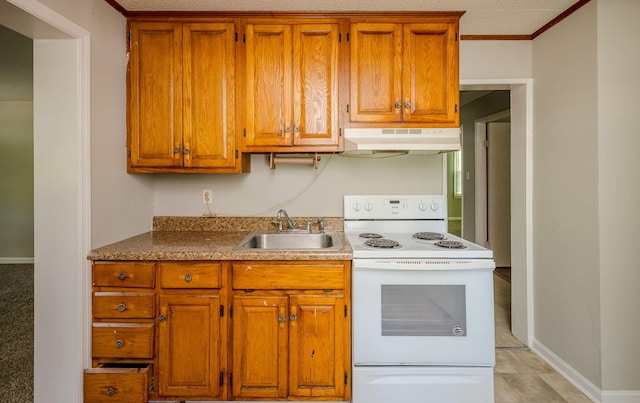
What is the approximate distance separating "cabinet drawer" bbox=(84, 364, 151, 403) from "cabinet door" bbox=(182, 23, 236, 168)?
1195 mm

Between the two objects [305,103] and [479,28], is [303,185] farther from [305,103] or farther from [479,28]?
[479,28]

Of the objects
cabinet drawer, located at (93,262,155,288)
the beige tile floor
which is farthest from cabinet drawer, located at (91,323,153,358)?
the beige tile floor

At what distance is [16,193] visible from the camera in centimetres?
470

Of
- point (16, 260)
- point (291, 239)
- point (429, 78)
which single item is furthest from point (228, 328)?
point (16, 260)

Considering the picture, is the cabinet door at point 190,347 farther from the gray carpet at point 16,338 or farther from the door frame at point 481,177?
the door frame at point 481,177

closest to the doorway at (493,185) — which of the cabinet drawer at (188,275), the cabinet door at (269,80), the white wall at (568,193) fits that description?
the white wall at (568,193)

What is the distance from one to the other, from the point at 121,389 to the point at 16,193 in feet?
15.6

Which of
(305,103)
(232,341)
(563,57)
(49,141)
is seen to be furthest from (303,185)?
(563,57)

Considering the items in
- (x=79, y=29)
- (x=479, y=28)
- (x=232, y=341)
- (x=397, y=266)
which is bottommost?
(x=232, y=341)

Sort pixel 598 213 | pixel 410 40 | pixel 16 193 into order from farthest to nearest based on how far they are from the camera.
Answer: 1. pixel 16 193
2. pixel 410 40
3. pixel 598 213

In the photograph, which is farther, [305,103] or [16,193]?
[16,193]

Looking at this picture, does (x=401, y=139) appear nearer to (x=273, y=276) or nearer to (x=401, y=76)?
(x=401, y=76)

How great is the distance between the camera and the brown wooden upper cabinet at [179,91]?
6.44 feet

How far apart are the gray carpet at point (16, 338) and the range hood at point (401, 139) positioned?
2.33 m
